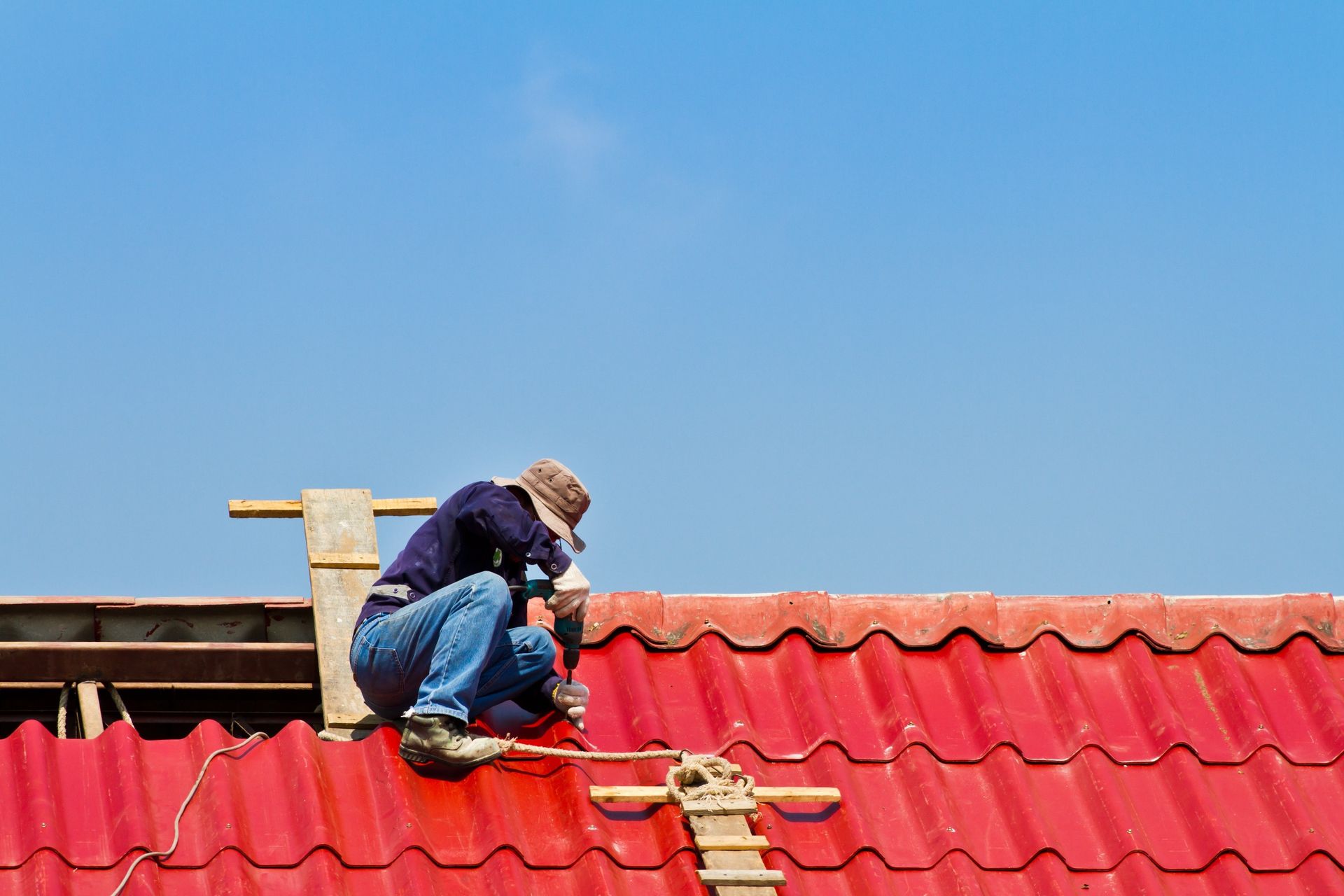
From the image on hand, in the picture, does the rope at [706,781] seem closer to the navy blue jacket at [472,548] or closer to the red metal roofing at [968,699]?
the red metal roofing at [968,699]

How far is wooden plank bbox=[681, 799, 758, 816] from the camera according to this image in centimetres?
490

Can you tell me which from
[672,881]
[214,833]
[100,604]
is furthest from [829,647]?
[100,604]

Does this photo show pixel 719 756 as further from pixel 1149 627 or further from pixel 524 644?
pixel 1149 627

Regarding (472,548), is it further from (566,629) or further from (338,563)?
(338,563)

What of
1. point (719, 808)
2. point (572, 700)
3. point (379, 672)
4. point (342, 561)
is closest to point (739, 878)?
point (719, 808)

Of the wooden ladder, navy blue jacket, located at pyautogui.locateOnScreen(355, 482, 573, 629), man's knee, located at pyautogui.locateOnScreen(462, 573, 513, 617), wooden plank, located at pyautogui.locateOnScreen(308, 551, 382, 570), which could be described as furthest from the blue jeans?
wooden plank, located at pyautogui.locateOnScreen(308, 551, 382, 570)

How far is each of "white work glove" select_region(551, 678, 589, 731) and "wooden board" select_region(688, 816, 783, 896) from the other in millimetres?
684

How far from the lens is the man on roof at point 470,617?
200 inches

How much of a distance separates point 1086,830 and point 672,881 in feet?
4.77

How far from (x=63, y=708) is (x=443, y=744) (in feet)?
6.63

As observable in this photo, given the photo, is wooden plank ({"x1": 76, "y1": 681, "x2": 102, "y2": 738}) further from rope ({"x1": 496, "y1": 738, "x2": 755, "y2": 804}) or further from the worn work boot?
rope ({"x1": 496, "y1": 738, "x2": 755, "y2": 804})

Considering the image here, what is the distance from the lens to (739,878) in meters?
4.64

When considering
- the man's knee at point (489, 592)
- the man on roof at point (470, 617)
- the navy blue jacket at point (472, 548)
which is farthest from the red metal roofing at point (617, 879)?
the navy blue jacket at point (472, 548)

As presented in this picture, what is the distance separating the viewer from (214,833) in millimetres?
4672
